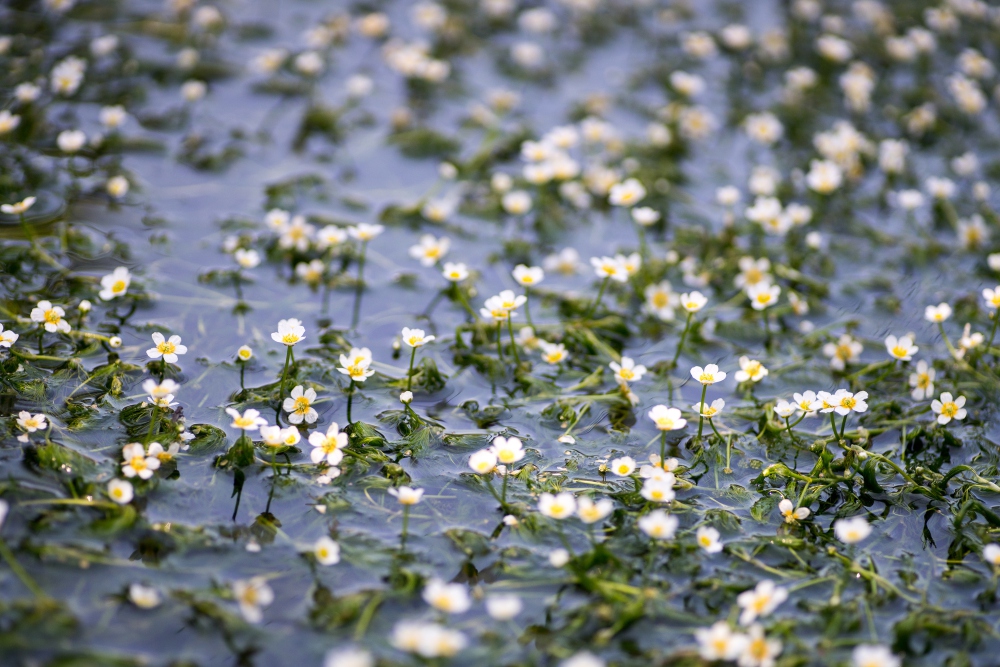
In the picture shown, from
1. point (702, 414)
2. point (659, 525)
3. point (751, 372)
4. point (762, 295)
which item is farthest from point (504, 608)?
point (762, 295)

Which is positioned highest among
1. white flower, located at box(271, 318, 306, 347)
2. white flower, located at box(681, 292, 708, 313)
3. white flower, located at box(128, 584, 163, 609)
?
white flower, located at box(681, 292, 708, 313)

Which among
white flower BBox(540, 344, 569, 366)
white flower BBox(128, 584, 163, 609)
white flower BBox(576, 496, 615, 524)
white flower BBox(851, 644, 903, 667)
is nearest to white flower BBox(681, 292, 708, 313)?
white flower BBox(540, 344, 569, 366)

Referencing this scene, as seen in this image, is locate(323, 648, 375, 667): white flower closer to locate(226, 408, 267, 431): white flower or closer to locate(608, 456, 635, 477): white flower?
locate(226, 408, 267, 431): white flower

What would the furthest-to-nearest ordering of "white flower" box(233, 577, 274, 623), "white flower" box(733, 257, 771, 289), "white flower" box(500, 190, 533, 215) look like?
"white flower" box(500, 190, 533, 215) → "white flower" box(733, 257, 771, 289) → "white flower" box(233, 577, 274, 623)

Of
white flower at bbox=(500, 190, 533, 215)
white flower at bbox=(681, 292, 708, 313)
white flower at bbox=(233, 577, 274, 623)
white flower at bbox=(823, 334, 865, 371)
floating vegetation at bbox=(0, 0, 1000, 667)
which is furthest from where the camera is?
white flower at bbox=(500, 190, 533, 215)

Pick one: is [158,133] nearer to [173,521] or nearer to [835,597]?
[173,521]

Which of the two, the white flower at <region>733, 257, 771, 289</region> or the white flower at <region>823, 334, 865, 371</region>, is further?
the white flower at <region>733, 257, 771, 289</region>

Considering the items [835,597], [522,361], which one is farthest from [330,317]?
[835,597]

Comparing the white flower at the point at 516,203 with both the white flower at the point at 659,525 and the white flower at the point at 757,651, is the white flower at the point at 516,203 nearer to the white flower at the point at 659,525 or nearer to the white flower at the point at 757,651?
the white flower at the point at 659,525
